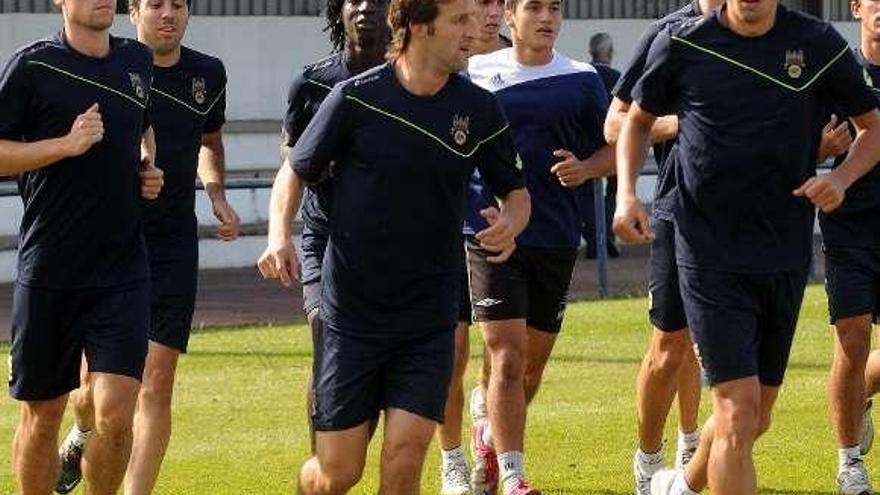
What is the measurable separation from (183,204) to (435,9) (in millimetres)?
2448

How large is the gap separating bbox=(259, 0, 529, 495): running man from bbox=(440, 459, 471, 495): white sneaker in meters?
2.60

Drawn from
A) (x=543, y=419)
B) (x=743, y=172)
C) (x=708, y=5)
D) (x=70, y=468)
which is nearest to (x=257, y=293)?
(x=543, y=419)

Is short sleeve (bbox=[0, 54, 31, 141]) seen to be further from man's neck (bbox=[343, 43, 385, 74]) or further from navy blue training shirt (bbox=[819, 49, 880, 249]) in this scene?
navy blue training shirt (bbox=[819, 49, 880, 249])

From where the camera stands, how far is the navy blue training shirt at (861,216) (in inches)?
464

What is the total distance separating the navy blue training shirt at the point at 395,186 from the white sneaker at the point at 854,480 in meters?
3.12

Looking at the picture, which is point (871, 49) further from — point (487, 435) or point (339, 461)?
point (339, 461)

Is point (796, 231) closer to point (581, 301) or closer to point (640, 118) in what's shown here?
point (640, 118)

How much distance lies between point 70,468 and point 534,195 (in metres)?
2.50

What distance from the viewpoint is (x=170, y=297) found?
10.9 metres

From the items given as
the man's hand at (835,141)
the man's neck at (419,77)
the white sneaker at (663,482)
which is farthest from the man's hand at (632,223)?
the white sneaker at (663,482)

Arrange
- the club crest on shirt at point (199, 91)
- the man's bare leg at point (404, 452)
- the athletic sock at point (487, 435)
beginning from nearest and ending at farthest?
the man's bare leg at point (404, 452) < the club crest on shirt at point (199, 91) < the athletic sock at point (487, 435)

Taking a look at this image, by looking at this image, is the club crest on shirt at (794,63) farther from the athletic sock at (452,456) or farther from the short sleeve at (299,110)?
the athletic sock at (452,456)

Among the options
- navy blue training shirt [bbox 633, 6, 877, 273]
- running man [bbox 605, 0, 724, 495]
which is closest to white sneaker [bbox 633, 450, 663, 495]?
running man [bbox 605, 0, 724, 495]

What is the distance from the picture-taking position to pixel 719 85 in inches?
368
